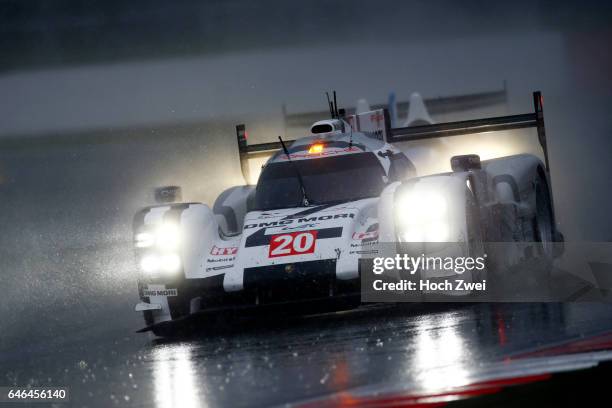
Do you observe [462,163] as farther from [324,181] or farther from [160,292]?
[160,292]

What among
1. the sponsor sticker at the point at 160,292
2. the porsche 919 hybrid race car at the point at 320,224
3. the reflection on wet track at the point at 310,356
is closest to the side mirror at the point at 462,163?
the porsche 919 hybrid race car at the point at 320,224

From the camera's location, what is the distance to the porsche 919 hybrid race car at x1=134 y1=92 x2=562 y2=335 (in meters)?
7.75

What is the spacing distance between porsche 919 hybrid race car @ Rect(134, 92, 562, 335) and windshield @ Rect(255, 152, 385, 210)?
0.4 inches

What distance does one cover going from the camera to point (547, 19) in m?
24.3

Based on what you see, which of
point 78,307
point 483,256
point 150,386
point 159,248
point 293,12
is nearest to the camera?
point 150,386

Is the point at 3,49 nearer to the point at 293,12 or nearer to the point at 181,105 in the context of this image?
the point at 293,12

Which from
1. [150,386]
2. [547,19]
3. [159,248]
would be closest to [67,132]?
[547,19]

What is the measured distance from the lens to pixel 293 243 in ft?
26.4

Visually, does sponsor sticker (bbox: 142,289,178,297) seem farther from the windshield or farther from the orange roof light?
the orange roof light

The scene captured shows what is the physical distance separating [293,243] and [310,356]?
1.96 m

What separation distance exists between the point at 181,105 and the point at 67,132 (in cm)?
649

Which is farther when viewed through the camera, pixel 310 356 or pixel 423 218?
pixel 423 218

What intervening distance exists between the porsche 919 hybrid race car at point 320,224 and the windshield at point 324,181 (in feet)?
0.04

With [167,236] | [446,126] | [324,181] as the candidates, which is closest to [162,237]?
[167,236]
